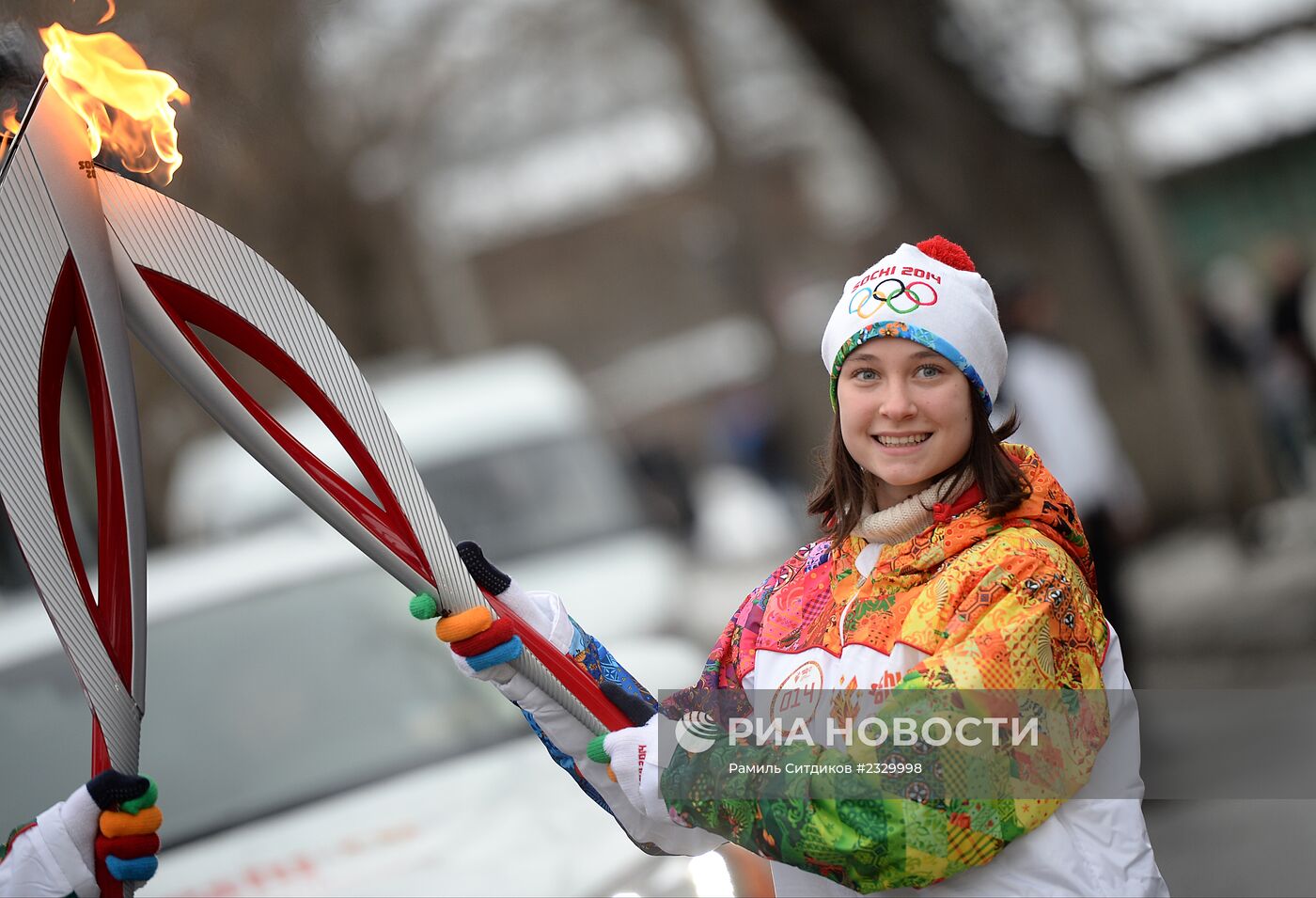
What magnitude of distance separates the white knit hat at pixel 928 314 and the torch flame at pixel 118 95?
3.86 feet

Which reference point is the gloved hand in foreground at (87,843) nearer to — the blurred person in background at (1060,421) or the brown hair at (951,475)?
the brown hair at (951,475)

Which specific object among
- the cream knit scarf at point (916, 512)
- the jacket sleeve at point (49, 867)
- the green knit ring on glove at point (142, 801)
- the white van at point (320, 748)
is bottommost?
the white van at point (320, 748)

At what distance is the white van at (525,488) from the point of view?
19.4 feet

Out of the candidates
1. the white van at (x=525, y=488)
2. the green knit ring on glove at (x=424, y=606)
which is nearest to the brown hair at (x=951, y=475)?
the green knit ring on glove at (x=424, y=606)

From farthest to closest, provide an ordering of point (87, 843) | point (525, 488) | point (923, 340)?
point (525, 488) < point (87, 843) < point (923, 340)

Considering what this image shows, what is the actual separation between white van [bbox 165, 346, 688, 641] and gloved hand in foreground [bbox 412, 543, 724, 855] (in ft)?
9.84

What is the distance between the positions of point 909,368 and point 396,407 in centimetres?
546

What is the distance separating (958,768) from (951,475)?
0.43 metres

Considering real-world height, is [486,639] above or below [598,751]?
above

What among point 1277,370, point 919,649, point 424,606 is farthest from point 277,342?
point 1277,370

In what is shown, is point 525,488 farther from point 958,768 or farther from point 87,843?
point 958,768

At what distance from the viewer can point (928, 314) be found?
2045 mm

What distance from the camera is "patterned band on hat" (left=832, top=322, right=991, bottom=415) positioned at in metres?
2.04

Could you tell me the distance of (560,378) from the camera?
708 cm
